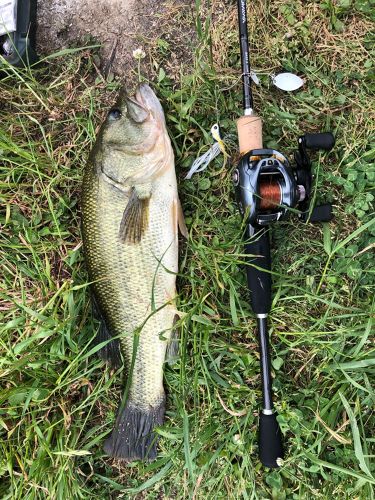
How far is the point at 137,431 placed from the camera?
8.88 ft

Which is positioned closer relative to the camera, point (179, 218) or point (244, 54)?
point (244, 54)

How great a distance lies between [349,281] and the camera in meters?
2.64

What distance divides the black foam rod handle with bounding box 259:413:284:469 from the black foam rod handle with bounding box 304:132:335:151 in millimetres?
1435

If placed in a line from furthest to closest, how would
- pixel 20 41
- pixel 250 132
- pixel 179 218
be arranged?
1. pixel 20 41
2. pixel 179 218
3. pixel 250 132

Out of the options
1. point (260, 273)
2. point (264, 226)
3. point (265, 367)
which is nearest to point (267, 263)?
point (260, 273)

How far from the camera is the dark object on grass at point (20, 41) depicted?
2812mm

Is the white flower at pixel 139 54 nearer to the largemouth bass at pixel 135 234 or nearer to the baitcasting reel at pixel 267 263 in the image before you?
the largemouth bass at pixel 135 234

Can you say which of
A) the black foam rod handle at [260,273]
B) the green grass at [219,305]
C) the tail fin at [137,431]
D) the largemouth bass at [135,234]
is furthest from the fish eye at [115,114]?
the tail fin at [137,431]

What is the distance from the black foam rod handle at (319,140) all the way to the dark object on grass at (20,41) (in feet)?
5.61

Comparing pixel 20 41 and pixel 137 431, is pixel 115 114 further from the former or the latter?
pixel 137 431

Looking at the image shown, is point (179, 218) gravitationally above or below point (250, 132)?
below

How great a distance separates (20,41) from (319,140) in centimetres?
184

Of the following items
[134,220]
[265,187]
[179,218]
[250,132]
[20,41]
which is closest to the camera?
[265,187]

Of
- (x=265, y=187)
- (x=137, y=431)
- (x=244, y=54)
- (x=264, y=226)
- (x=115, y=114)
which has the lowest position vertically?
(x=137, y=431)
